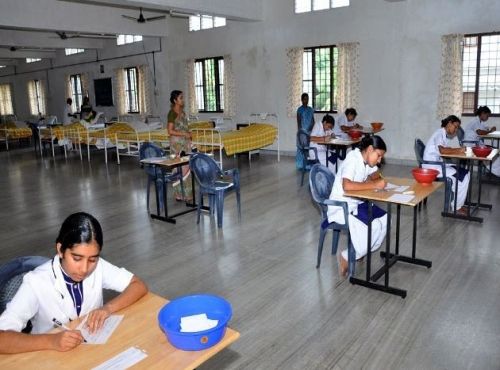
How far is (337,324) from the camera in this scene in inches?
110

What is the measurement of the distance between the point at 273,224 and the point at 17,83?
17.7m

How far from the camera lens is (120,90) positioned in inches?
538

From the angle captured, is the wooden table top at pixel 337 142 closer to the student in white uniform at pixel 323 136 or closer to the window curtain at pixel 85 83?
the student in white uniform at pixel 323 136

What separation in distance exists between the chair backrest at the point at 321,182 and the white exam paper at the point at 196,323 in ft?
6.78

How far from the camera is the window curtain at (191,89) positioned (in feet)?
38.4

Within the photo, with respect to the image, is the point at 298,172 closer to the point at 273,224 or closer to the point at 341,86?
the point at 341,86

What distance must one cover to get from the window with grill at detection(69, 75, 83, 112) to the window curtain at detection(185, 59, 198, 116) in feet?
18.7

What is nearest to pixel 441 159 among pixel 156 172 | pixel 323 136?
pixel 323 136

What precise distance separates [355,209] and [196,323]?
211cm

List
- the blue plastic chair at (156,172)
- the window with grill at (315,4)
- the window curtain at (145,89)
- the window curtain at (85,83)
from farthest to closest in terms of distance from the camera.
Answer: the window curtain at (85,83), the window curtain at (145,89), the window with grill at (315,4), the blue plastic chair at (156,172)

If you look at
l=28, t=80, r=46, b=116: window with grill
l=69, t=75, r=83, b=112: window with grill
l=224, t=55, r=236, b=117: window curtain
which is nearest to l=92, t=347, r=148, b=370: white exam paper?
l=224, t=55, r=236, b=117: window curtain

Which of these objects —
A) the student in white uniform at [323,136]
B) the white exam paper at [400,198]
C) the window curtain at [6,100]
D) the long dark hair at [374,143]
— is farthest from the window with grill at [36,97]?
the white exam paper at [400,198]

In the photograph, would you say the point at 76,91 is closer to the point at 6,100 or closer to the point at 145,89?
the point at 145,89

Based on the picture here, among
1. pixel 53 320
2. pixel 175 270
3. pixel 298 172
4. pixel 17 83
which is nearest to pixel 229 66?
pixel 298 172
